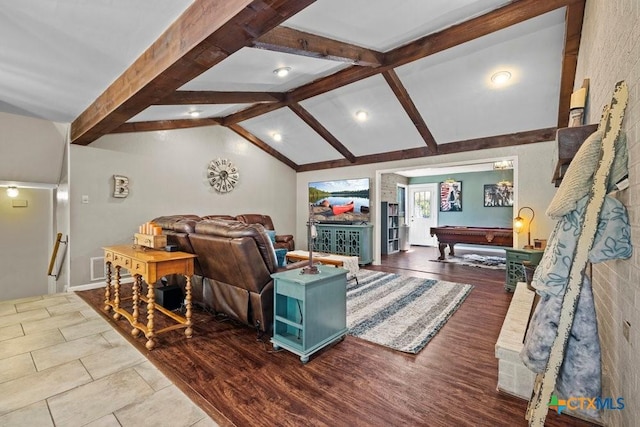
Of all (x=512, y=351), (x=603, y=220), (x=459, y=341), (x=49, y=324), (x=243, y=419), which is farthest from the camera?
(x=49, y=324)

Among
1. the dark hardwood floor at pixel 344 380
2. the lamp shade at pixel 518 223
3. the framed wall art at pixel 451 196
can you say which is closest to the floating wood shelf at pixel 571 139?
the dark hardwood floor at pixel 344 380

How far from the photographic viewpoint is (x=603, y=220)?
A: 116 cm

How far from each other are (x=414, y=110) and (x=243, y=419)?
4.54 meters

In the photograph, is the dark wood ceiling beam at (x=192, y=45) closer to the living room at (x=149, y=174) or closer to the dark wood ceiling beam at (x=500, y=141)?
the living room at (x=149, y=174)

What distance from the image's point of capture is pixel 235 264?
2.56 metres

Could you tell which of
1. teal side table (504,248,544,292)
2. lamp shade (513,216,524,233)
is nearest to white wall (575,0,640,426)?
teal side table (504,248,544,292)

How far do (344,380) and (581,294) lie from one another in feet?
4.94

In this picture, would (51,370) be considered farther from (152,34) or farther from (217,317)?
(152,34)

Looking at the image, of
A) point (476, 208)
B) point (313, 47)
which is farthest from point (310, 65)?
point (476, 208)

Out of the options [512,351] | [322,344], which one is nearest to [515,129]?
[512,351]

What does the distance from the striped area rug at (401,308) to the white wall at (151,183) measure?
138 inches

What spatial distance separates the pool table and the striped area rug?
1886 mm

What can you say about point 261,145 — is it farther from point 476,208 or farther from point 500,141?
point 476,208

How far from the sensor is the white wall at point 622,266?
107 centimetres
